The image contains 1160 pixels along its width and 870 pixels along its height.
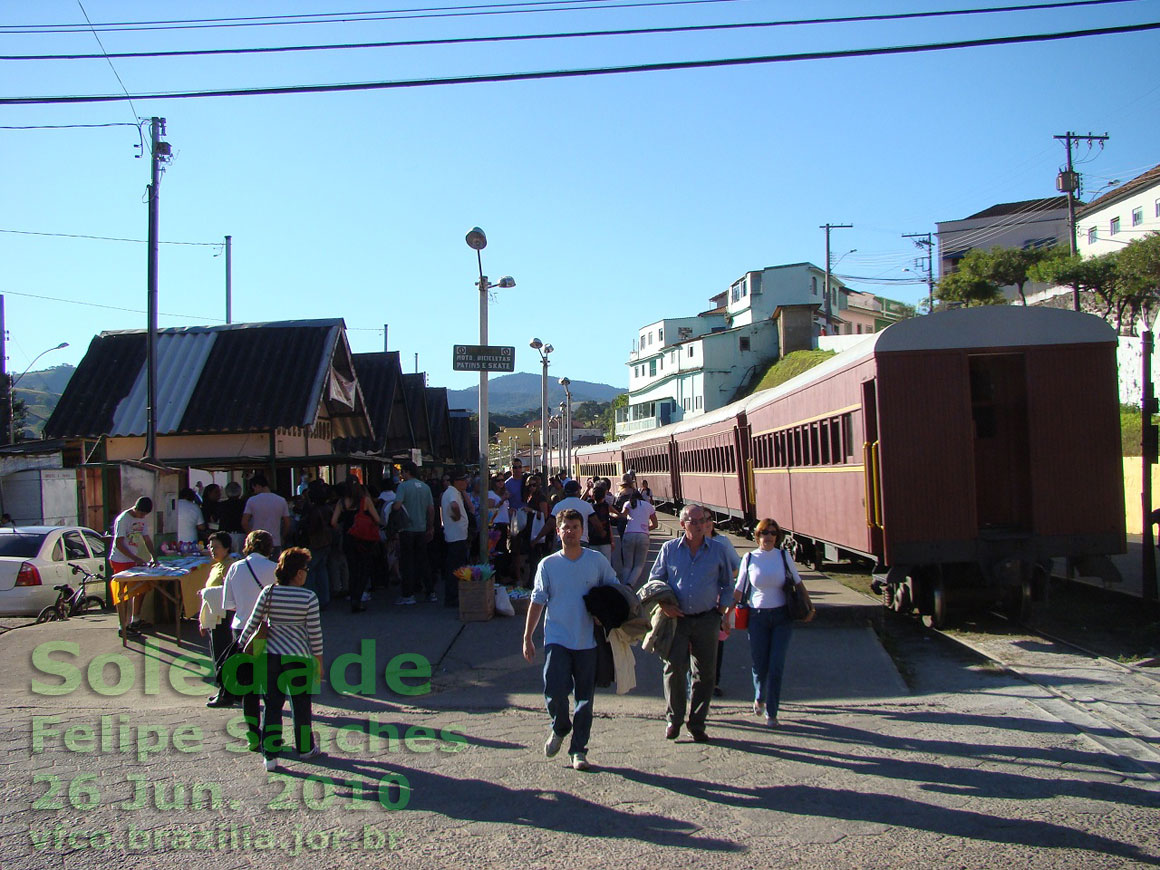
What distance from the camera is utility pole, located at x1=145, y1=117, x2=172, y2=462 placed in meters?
15.5

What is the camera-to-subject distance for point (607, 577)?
21.1ft

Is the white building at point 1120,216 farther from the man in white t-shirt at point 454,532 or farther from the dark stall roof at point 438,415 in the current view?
the man in white t-shirt at point 454,532

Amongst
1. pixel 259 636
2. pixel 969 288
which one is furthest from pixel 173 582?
pixel 969 288

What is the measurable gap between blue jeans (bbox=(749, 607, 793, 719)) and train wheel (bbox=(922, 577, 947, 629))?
4.20 meters

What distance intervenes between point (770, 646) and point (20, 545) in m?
11.0

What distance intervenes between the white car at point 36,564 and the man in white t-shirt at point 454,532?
444cm

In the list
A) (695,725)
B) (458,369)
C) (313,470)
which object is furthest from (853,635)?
(313,470)

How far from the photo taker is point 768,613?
726 centimetres

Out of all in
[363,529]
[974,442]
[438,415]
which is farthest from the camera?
[438,415]

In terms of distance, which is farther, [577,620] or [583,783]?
[577,620]

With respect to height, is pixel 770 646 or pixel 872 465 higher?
pixel 872 465

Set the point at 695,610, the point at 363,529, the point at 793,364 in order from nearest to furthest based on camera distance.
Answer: the point at 695,610, the point at 363,529, the point at 793,364

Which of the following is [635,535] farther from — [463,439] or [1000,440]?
[463,439]

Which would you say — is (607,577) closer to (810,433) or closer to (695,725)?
(695,725)
